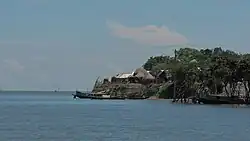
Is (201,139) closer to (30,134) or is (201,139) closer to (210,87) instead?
(30,134)

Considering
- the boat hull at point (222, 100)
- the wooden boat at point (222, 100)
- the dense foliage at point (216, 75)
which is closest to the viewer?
the dense foliage at point (216, 75)

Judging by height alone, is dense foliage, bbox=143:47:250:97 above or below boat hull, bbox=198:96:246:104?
above

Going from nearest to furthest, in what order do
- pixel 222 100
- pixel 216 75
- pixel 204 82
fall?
1. pixel 216 75
2. pixel 222 100
3. pixel 204 82

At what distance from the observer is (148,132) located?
191ft

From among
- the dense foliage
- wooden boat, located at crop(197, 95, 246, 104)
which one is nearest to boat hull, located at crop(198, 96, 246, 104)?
wooden boat, located at crop(197, 95, 246, 104)

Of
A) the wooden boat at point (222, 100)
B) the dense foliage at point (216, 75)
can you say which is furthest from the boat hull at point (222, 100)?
the dense foliage at point (216, 75)

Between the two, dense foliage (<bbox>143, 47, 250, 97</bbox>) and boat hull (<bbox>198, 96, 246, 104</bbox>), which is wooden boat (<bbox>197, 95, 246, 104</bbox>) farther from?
dense foliage (<bbox>143, 47, 250, 97</bbox>)

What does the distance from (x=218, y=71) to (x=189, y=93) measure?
103 feet

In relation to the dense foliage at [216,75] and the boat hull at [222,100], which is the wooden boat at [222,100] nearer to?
the boat hull at [222,100]

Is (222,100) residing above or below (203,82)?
below

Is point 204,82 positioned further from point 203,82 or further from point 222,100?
point 222,100

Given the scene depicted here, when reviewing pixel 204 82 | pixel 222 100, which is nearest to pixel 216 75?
pixel 222 100

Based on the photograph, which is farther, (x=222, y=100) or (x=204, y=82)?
(x=204, y=82)

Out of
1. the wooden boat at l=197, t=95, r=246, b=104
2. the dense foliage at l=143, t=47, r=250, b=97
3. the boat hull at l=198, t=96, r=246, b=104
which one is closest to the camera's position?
the dense foliage at l=143, t=47, r=250, b=97
